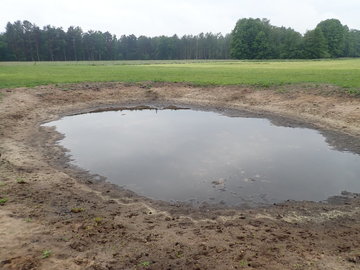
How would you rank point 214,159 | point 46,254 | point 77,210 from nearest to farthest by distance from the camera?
1. point 46,254
2. point 77,210
3. point 214,159

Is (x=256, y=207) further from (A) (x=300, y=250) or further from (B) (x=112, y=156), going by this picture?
(B) (x=112, y=156)

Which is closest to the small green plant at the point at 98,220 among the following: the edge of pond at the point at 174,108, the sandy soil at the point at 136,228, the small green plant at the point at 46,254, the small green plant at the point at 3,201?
the sandy soil at the point at 136,228

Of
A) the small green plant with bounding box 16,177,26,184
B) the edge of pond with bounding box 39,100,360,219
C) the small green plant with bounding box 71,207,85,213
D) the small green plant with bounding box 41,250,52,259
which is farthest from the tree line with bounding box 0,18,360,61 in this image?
the small green plant with bounding box 41,250,52,259

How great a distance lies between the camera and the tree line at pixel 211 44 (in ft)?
355

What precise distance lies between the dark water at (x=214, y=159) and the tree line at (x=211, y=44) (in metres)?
97.1

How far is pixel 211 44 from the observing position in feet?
463

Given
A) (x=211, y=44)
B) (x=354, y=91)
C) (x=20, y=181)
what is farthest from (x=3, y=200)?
(x=211, y=44)

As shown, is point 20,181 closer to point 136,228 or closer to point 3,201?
point 3,201

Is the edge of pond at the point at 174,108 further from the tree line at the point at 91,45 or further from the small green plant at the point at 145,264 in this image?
the tree line at the point at 91,45

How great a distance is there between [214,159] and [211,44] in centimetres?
13348

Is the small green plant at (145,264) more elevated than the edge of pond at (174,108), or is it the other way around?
the small green plant at (145,264)

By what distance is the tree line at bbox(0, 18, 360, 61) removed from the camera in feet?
355

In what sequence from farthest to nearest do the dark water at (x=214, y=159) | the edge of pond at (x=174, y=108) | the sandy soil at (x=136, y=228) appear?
the dark water at (x=214, y=159) → the edge of pond at (x=174, y=108) → the sandy soil at (x=136, y=228)

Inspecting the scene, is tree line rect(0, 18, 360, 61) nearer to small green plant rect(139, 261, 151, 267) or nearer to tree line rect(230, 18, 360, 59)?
tree line rect(230, 18, 360, 59)
